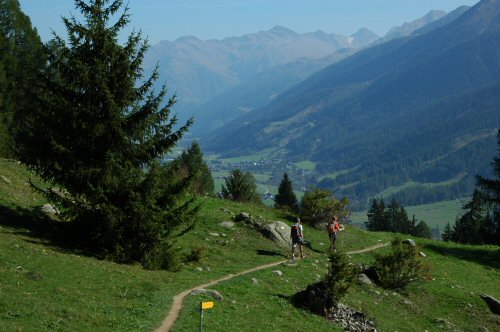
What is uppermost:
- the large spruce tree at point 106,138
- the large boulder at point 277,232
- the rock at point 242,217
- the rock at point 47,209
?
the large spruce tree at point 106,138

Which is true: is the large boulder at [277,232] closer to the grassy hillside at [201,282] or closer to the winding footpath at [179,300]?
the grassy hillside at [201,282]

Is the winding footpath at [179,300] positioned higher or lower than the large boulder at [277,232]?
lower

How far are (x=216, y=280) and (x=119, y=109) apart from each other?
9.70 meters

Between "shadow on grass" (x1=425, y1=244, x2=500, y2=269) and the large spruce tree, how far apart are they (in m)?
27.2

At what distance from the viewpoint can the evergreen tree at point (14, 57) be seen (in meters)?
62.1

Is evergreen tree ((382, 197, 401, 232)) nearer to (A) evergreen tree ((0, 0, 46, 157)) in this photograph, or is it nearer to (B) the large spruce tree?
(A) evergreen tree ((0, 0, 46, 157))

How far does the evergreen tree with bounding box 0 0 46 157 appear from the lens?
6212 cm

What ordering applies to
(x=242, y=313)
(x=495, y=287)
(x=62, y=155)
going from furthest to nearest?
1. (x=495, y=287)
2. (x=62, y=155)
3. (x=242, y=313)

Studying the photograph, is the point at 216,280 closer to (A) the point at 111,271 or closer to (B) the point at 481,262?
(A) the point at 111,271

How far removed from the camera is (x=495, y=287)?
3778 cm

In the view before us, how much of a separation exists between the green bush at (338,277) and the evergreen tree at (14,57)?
45922mm

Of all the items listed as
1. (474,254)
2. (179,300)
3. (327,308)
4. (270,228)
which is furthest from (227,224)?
(474,254)

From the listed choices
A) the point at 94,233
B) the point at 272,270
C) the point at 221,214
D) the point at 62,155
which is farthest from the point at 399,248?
the point at 62,155

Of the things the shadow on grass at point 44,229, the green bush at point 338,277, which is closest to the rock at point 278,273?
the green bush at point 338,277
